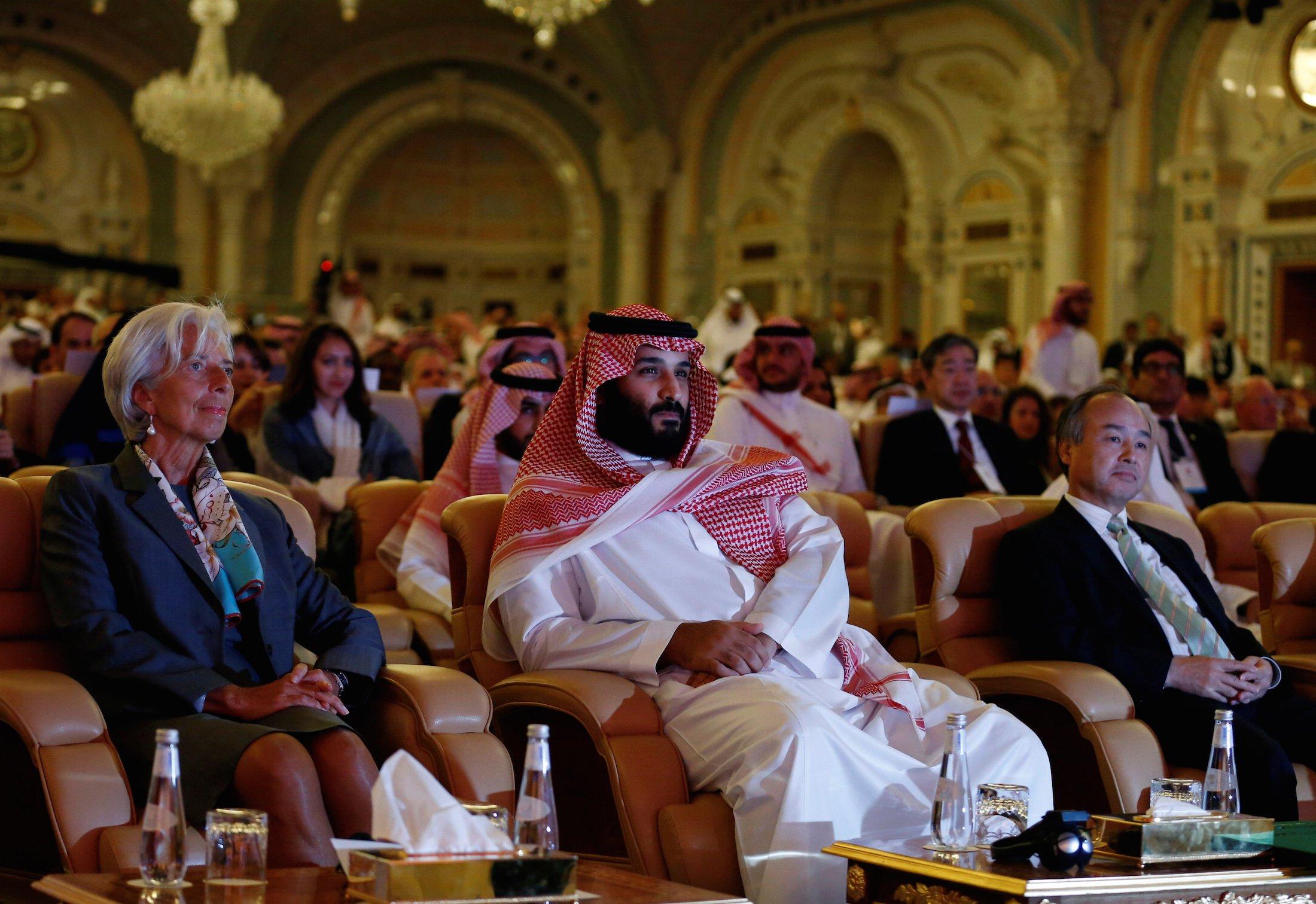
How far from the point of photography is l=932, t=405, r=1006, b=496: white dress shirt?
5.80 m

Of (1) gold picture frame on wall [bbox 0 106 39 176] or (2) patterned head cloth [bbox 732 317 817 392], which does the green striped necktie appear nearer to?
(2) patterned head cloth [bbox 732 317 817 392]

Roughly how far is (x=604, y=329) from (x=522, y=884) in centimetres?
161

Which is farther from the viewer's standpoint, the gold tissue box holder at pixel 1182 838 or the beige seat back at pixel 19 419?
the beige seat back at pixel 19 419

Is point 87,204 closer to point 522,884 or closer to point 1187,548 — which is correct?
point 1187,548

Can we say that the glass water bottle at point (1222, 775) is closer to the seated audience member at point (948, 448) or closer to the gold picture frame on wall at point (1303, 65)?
the seated audience member at point (948, 448)

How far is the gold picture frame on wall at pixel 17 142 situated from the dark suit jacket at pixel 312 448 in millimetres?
13336

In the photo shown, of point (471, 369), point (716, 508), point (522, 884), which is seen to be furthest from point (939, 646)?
point (471, 369)

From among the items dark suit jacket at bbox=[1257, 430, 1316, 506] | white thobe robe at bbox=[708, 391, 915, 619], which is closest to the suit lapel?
white thobe robe at bbox=[708, 391, 915, 619]

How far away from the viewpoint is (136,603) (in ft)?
8.91

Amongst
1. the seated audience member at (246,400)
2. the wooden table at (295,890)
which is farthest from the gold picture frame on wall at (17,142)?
the wooden table at (295,890)

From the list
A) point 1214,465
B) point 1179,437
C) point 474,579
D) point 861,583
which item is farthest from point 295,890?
point 1214,465

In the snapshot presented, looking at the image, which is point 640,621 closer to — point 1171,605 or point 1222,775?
point 1222,775

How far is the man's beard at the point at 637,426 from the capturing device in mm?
3350

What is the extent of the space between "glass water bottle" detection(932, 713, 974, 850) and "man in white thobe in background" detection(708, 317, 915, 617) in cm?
334
